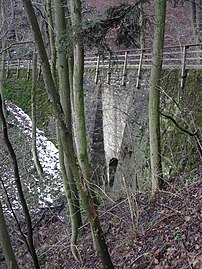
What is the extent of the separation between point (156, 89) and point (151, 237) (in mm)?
2878

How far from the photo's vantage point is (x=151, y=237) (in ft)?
18.7

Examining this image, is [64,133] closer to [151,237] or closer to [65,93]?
[151,237]

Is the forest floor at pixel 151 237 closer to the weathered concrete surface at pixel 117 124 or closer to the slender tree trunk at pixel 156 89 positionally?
the slender tree trunk at pixel 156 89

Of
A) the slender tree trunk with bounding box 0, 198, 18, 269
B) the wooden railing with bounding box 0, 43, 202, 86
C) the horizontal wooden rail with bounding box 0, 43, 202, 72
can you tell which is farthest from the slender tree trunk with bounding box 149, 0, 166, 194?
the slender tree trunk with bounding box 0, 198, 18, 269

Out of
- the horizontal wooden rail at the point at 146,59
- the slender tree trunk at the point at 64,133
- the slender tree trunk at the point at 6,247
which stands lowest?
the slender tree trunk at the point at 6,247

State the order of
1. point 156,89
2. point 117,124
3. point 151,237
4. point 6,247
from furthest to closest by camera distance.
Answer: point 117,124
point 156,89
point 6,247
point 151,237

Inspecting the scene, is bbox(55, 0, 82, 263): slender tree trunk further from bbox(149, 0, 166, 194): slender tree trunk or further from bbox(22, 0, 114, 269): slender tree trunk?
bbox(22, 0, 114, 269): slender tree trunk

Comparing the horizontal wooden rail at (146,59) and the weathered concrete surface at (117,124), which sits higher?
the horizontal wooden rail at (146,59)

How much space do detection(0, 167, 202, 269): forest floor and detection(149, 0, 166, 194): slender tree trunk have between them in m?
0.44

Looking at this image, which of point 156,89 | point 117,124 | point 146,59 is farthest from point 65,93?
point 117,124

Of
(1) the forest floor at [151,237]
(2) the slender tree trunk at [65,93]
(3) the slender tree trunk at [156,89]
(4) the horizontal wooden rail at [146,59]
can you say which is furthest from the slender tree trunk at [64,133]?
(4) the horizontal wooden rail at [146,59]

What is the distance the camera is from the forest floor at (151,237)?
4.81 m

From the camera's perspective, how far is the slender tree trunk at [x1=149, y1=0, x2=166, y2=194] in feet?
23.6

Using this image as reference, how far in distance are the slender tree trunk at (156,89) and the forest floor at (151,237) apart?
1.43ft
